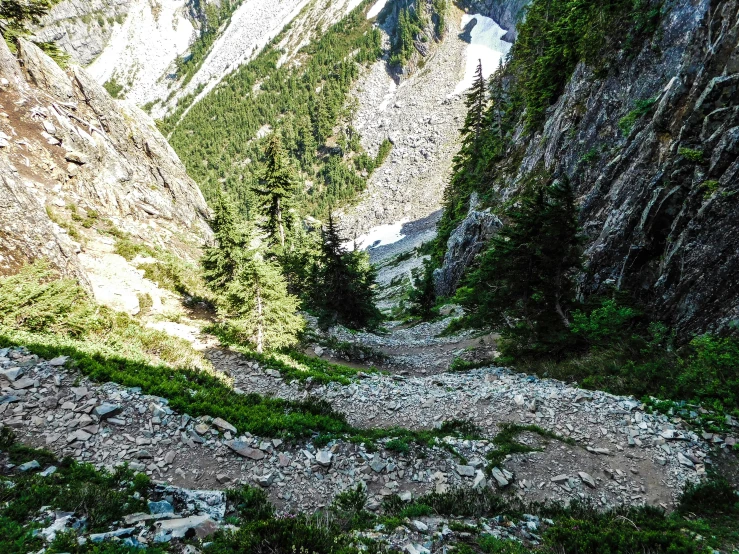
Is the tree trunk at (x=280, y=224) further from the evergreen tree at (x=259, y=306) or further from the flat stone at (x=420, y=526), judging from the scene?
the flat stone at (x=420, y=526)

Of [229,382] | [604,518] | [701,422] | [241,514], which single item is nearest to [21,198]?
[229,382]

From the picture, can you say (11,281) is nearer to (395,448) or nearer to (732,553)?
(395,448)

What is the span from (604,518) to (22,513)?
34.3ft

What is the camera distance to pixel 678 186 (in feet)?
44.9

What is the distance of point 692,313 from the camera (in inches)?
473

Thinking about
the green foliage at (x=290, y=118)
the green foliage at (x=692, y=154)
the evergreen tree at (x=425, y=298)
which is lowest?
the evergreen tree at (x=425, y=298)

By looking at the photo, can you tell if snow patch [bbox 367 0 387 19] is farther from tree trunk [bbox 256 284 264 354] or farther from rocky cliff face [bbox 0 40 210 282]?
tree trunk [bbox 256 284 264 354]

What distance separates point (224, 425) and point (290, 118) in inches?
6575

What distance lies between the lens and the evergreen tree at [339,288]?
27.2 meters

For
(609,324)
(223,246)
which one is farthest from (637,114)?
(223,246)

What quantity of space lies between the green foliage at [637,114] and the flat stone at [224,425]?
24.1 meters

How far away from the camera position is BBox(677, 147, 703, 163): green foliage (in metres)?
13.0

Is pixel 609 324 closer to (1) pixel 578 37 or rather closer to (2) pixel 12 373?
(2) pixel 12 373

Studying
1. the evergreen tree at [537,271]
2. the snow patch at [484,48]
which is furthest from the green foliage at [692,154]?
the snow patch at [484,48]
